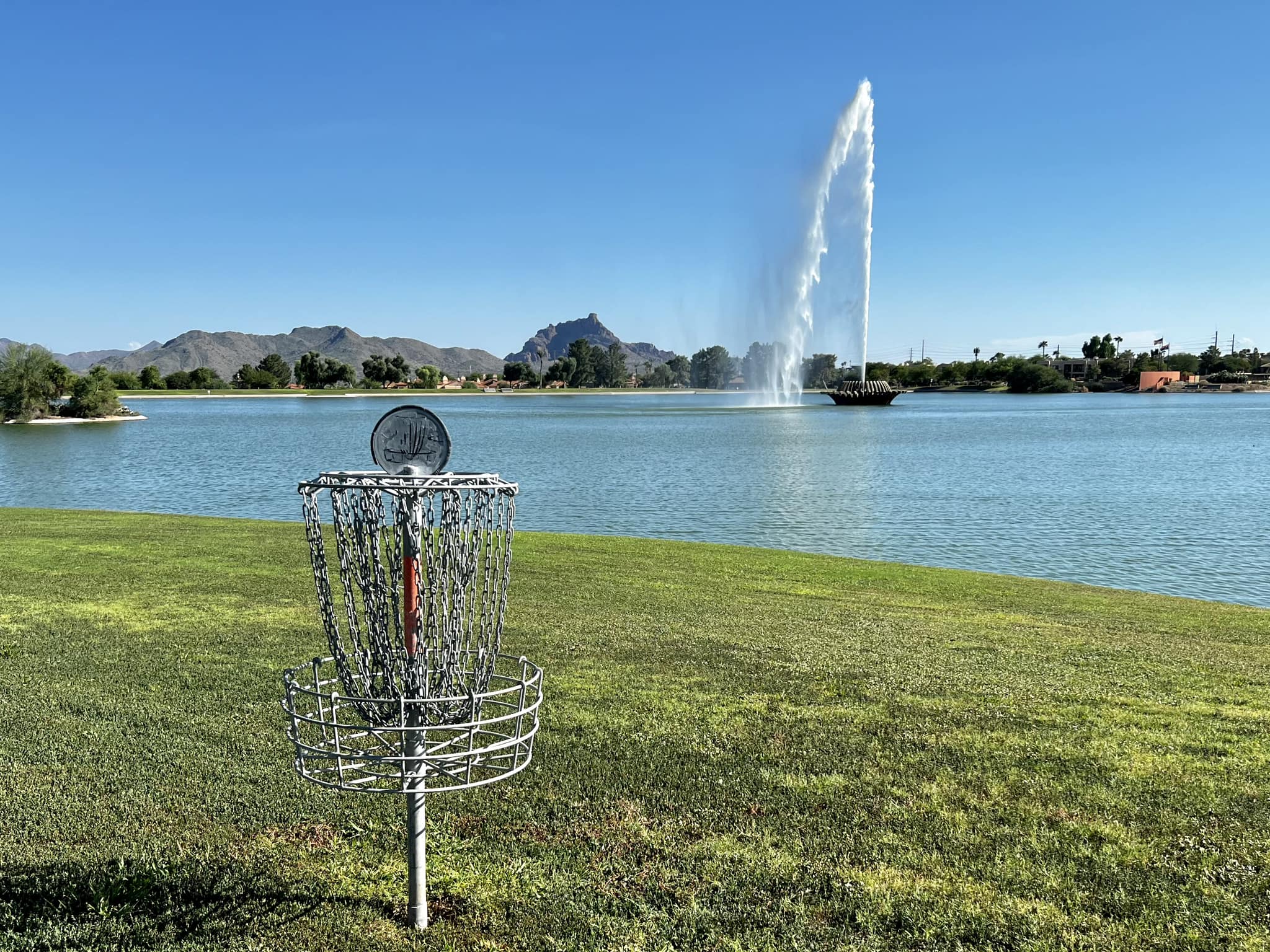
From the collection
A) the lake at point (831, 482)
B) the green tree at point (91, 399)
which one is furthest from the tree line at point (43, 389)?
the lake at point (831, 482)

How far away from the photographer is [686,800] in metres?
6.29

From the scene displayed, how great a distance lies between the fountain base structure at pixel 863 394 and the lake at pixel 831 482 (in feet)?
131

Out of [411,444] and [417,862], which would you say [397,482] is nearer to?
[411,444]

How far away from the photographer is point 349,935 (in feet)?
15.4

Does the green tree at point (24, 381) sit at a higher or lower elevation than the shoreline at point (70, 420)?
higher

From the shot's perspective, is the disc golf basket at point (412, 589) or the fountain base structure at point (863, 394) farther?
the fountain base structure at point (863, 394)

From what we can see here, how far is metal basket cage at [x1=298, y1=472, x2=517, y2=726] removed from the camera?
407 centimetres

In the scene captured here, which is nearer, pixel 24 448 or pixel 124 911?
pixel 124 911

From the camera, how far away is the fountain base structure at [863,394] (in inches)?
5261

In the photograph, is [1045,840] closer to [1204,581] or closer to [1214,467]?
[1204,581]

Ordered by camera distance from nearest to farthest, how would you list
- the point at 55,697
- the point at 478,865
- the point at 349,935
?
the point at 349,935
the point at 478,865
the point at 55,697

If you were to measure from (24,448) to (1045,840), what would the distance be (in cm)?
6807

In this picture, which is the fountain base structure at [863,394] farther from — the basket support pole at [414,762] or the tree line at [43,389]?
the basket support pole at [414,762]

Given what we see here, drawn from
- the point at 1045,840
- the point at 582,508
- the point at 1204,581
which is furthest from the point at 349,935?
the point at 582,508
